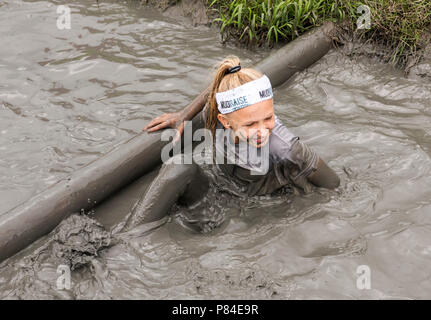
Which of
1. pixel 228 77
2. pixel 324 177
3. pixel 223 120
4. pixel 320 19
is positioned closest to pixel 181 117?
pixel 223 120

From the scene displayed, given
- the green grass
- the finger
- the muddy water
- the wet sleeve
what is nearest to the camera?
the muddy water

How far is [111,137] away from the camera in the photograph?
4.36 m

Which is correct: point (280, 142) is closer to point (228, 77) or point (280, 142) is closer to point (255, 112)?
point (255, 112)

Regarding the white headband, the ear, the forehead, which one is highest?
the white headband

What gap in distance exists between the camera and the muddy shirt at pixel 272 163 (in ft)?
10.4

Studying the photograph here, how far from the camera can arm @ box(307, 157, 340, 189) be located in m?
3.26

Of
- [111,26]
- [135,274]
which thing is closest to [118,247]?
[135,274]

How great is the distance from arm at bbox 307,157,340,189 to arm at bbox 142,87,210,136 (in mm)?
921

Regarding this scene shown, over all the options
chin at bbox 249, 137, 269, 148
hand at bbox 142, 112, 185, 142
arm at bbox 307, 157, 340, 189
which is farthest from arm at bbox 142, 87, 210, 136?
arm at bbox 307, 157, 340, 189

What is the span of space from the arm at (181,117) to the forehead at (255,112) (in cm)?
50

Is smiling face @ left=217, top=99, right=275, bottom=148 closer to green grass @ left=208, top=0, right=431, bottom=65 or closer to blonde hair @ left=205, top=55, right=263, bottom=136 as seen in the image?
blonde hair @ left=205, top=55, right=263, bottom=136

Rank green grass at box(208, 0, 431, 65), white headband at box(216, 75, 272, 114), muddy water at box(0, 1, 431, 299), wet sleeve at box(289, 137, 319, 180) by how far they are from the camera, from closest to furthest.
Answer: muddy water at box(0, 1, 431, 299), white headband at box(216, 75, 272, 114), wet sleeve at box(289, 137, 319, 180), green grass at box(208, 0, 431, 65)

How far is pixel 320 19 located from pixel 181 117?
2.22m

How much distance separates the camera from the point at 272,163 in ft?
10.9
